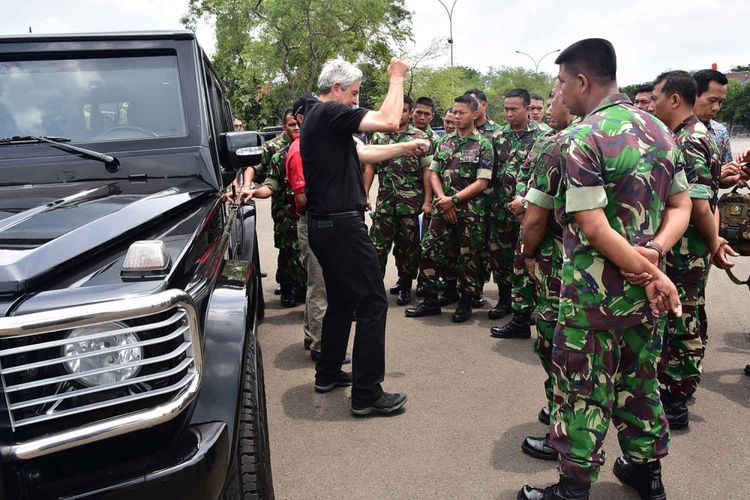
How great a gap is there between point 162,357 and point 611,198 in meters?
1.60

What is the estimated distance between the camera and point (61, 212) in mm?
1871

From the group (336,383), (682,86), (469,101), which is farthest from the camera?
(469,101)

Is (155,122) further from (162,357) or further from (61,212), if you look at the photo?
(162,357)

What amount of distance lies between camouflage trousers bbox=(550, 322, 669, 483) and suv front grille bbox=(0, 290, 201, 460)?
55.9 inches

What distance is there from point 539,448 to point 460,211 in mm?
2735

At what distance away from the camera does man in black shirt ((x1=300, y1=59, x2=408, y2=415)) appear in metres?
3.10

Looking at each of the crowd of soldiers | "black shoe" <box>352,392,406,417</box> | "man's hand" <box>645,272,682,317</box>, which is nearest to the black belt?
the crowd of soldiers

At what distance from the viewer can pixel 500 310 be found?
532 centimetres

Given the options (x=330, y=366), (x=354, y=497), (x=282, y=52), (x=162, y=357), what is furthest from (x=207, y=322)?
(x=282, y=52)

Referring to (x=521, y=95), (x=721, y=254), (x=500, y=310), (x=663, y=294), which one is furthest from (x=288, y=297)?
(x=663, y=294)

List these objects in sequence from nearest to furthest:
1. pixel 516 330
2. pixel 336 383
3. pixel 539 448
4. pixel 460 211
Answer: pixel 539 448 → pixel 336 383 → pixel 516 330 → pixel 460 211

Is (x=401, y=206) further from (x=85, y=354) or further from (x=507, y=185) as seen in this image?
(x=85, y=354)

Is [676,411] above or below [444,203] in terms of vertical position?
below

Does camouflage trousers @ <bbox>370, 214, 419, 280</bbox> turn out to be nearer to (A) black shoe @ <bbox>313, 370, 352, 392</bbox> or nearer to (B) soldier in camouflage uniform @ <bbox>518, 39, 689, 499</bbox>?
(A) black shoe @ <bbox>313, 370, 352, 392</bbox>
